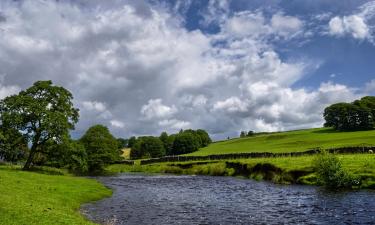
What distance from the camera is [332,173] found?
2052 inches

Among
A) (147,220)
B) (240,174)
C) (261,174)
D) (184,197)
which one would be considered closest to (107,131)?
(240,174)

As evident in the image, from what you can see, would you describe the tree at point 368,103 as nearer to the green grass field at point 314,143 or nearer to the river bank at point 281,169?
the green grass field at point 314,143

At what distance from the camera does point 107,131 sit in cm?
13462

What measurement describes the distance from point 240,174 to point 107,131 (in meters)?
59.3

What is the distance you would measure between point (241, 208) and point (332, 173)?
18.1 m

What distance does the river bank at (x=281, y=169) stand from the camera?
55.3 m

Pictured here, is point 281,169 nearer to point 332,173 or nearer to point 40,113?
point 332,173

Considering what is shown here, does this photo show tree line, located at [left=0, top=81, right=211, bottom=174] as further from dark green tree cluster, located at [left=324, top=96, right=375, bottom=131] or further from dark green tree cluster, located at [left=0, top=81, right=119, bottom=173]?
dark green tree cluster, located at [left=324, top=96, right=375, bottom=131]

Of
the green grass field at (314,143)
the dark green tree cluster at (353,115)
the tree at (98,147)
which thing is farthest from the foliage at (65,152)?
the dark green tree cluster at (353,115)

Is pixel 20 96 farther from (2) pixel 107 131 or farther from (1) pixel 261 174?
(2) pixel 107 131

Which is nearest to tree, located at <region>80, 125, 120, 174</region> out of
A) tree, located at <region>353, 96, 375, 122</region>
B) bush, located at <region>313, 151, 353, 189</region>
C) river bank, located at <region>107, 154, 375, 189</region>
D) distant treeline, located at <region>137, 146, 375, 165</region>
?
river bank, located at <region>107, 154, 375, 189</region>

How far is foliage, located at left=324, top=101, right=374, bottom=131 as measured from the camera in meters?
164

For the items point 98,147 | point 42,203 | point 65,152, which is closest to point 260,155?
point 98,147

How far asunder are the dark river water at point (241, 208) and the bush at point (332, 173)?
95.6 inches
